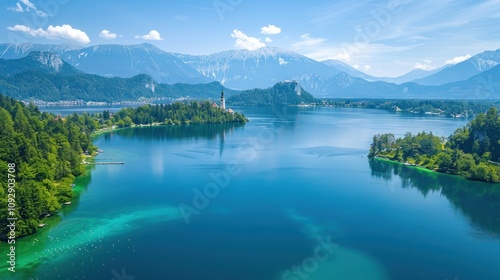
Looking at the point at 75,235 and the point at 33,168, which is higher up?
the point at 33,168

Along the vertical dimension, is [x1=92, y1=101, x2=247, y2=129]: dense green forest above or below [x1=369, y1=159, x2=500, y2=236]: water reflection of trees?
above

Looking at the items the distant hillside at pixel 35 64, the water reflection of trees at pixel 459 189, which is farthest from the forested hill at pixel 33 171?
the distant hillside at pixel 35 64

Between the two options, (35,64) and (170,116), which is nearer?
(170,116)

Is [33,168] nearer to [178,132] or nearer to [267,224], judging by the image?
[267,224]

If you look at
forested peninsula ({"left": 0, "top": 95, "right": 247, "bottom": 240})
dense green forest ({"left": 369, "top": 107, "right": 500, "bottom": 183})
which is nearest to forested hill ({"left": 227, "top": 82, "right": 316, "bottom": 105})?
forested peninsula ({"left": 0, "top": 95, "right": 247, "bottom": 240})

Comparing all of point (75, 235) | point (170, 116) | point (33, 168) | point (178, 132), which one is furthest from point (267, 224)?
point (170, 116)

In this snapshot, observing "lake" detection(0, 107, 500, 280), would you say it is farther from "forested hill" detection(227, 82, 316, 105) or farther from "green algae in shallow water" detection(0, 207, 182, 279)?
"forested hill" detection(227, 82, 316, 105)
